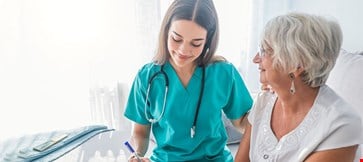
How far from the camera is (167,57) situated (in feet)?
3.92

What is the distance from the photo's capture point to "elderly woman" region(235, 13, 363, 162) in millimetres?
908

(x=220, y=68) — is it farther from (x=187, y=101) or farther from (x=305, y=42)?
(x=305, y=42)

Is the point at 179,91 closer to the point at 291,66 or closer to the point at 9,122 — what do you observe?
the point at 291,66

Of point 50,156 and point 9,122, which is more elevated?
point 50,156

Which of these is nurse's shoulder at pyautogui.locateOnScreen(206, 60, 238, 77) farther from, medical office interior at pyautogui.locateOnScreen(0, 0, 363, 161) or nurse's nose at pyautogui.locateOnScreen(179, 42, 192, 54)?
medical office interior at pyautogui.locateOnScreen(0, 0, 363, 161)

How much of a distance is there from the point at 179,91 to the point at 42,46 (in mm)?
951

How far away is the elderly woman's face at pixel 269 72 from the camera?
0.98 meters

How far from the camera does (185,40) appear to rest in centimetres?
105

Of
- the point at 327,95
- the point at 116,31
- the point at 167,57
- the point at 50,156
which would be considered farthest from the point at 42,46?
the point at 327,95

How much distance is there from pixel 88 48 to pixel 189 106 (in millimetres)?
858

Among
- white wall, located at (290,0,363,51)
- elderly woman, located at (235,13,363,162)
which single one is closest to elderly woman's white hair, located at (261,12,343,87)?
elderly woman, located at (235,13,363,162)

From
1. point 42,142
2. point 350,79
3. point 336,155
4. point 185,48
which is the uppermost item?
point 185,48

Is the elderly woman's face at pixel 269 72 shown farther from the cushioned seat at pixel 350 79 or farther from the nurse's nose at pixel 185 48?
the cushioned seat at pixel 350 79

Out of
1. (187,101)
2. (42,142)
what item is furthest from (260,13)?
(42,142)
